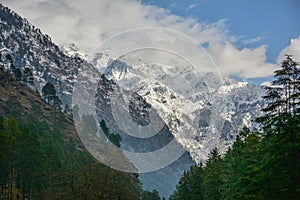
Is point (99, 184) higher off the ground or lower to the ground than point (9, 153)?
lower

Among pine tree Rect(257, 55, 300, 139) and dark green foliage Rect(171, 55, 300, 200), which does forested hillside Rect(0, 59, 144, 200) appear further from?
pine tree Rect(257, 55, 300, 139)

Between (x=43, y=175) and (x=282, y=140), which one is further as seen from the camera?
(x=43, y=175)

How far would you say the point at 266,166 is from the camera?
37.9 meters

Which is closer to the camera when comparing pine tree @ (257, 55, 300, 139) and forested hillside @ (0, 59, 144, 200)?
pine tree @ (257, 55, 300, 139)

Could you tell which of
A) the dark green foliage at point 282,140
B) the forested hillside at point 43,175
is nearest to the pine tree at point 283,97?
the dark green foliage at point 282,140

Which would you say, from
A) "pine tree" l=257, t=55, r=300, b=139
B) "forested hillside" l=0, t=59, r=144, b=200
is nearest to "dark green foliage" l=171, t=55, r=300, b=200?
"pine tree" l=257, t=55, r=300, b=139

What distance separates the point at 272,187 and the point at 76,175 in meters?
34.5

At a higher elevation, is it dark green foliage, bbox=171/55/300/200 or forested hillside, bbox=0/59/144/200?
forested hillside, bbox=0/59/144/200

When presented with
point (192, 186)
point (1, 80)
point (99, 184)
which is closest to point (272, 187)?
point (99, 184)

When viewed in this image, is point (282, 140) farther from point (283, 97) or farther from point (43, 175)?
point (43, 175)

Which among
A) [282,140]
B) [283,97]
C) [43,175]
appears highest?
[43,175]

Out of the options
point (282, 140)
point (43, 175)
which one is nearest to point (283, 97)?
point (282, 140)

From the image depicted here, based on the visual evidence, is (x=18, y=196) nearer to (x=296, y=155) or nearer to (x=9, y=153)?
(x=9, y=153)

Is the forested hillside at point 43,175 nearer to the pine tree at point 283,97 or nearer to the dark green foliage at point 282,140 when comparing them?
the dark green foliage at point 282,140
